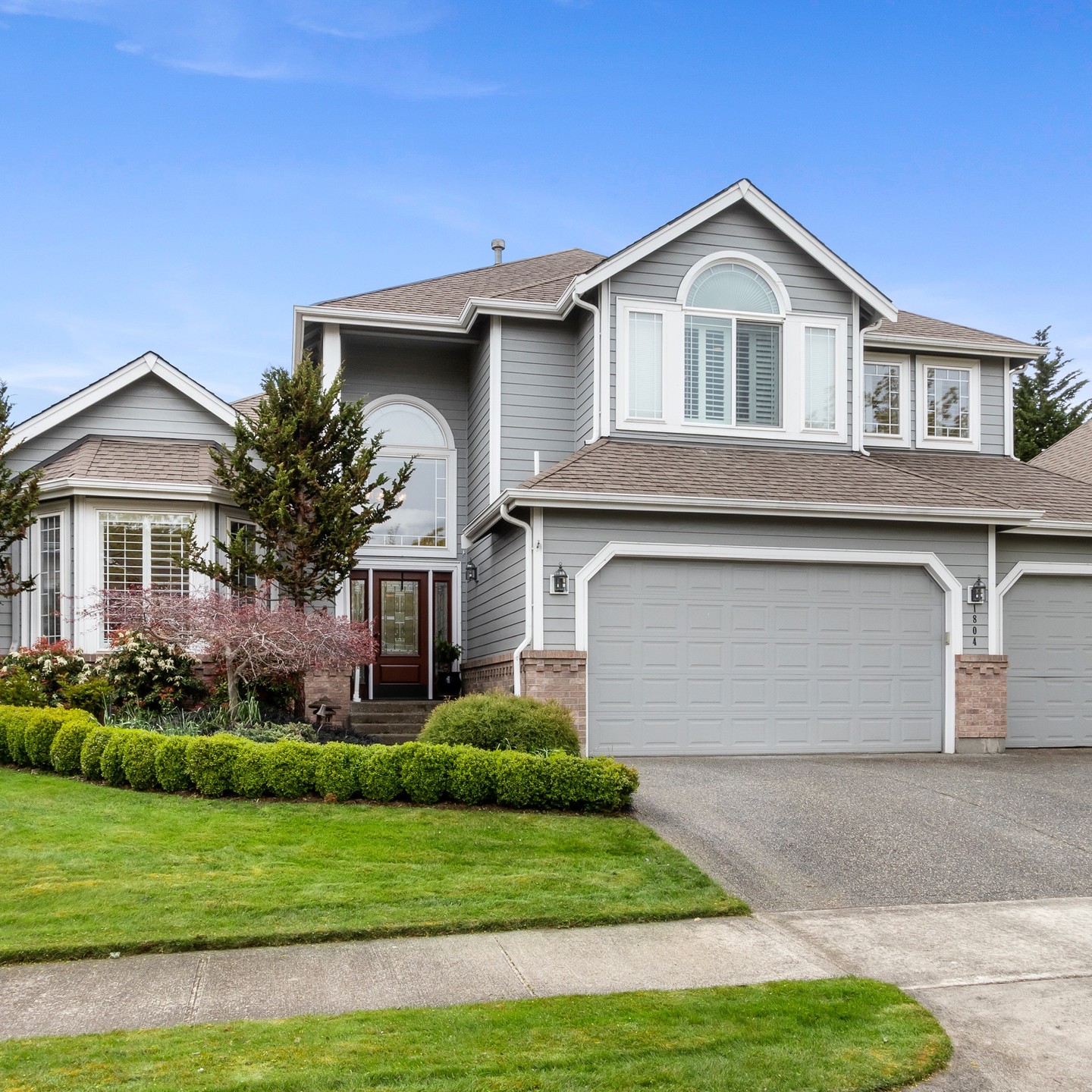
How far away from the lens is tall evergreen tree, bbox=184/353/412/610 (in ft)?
44.8

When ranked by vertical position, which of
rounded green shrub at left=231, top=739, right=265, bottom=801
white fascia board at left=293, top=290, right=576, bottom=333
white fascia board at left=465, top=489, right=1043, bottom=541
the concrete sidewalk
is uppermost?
white fascia board at left=293, top=290, right=576, bottom=333

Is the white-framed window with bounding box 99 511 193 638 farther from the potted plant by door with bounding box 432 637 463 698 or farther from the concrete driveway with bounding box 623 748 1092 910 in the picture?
the concrete driveway with bounding box 623 748 1092 910

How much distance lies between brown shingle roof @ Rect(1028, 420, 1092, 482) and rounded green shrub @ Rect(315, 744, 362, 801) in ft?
48.6

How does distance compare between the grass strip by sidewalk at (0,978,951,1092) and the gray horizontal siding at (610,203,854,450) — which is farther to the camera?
the gray horizontal siding at (610,203,854,450)

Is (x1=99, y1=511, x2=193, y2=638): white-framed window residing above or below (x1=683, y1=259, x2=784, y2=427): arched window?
below

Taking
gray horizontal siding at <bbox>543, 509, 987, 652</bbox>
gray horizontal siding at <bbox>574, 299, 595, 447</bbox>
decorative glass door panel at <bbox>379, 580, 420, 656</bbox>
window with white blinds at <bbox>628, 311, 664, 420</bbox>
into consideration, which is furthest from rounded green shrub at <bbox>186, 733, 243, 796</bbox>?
window with white blinds at <bbox>628, 311, 664, 420</bbox>

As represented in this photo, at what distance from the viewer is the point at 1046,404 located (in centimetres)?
3897

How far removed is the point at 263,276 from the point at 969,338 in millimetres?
14439

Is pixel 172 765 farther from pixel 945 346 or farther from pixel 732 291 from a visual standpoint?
pixel 945 346

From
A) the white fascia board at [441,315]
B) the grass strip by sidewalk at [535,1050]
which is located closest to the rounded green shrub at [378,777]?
the grass strip by sidewalk at [535,1050]

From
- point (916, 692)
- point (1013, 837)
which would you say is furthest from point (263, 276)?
point (1013, 837)

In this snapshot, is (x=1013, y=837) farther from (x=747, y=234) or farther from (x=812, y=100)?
(x=812, y=100)

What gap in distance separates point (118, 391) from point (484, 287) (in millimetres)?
6092

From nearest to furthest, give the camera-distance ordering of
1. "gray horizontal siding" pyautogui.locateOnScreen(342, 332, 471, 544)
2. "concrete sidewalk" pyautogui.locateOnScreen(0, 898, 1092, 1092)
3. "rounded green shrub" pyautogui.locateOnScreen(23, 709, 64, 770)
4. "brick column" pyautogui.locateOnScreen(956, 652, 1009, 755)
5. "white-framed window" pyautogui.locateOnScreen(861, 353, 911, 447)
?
1. "concrete sidewalk" pyautogui.locateOnScreen(0, 898, 1092, 1092)
2. "rounded green shrub" pyautogui.locateOnScreen(23, 709, 64, 770)
3. "brick column" pyautogui.locateOnScreen(956, 652, 1009, 755)
4. "gray horizontal siding" pyautogui.locateOnScreen(342, 332, 471, 544)
5. "white-framed window" pyautogui.locateOnScreen(861, 353, 911, 447)
